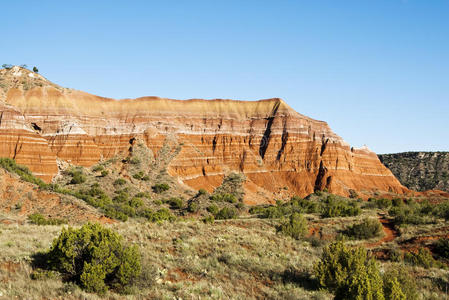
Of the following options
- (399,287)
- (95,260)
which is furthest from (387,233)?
(95,260)

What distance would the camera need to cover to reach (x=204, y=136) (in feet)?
240

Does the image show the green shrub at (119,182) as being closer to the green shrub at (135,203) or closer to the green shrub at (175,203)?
the green shrub at (175,203)

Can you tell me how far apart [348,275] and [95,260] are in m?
8.13

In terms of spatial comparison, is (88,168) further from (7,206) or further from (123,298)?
(123,298)

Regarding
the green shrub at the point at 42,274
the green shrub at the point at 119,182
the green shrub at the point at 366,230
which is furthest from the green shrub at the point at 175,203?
the green shrub at the point at 42,274

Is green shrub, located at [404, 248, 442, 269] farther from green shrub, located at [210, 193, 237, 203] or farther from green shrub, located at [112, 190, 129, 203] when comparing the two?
green shrub, located at [210, 193, 237, 203]

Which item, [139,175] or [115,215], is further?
[139,175]

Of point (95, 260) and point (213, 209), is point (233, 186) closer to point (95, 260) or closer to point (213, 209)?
point (213, 209)

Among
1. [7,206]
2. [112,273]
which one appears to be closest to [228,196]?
[7,206]

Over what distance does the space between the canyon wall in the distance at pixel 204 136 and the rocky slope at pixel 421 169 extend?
65.3ft

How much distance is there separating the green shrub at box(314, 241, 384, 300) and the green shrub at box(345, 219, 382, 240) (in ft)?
32.6

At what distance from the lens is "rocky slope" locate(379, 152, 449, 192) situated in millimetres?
89500

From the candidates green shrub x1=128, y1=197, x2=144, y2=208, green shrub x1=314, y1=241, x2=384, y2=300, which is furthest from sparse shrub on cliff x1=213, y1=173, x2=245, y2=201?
green shrub x1=314, y1=241, x2=384, y2=300

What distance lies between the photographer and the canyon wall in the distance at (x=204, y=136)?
61906 mm
